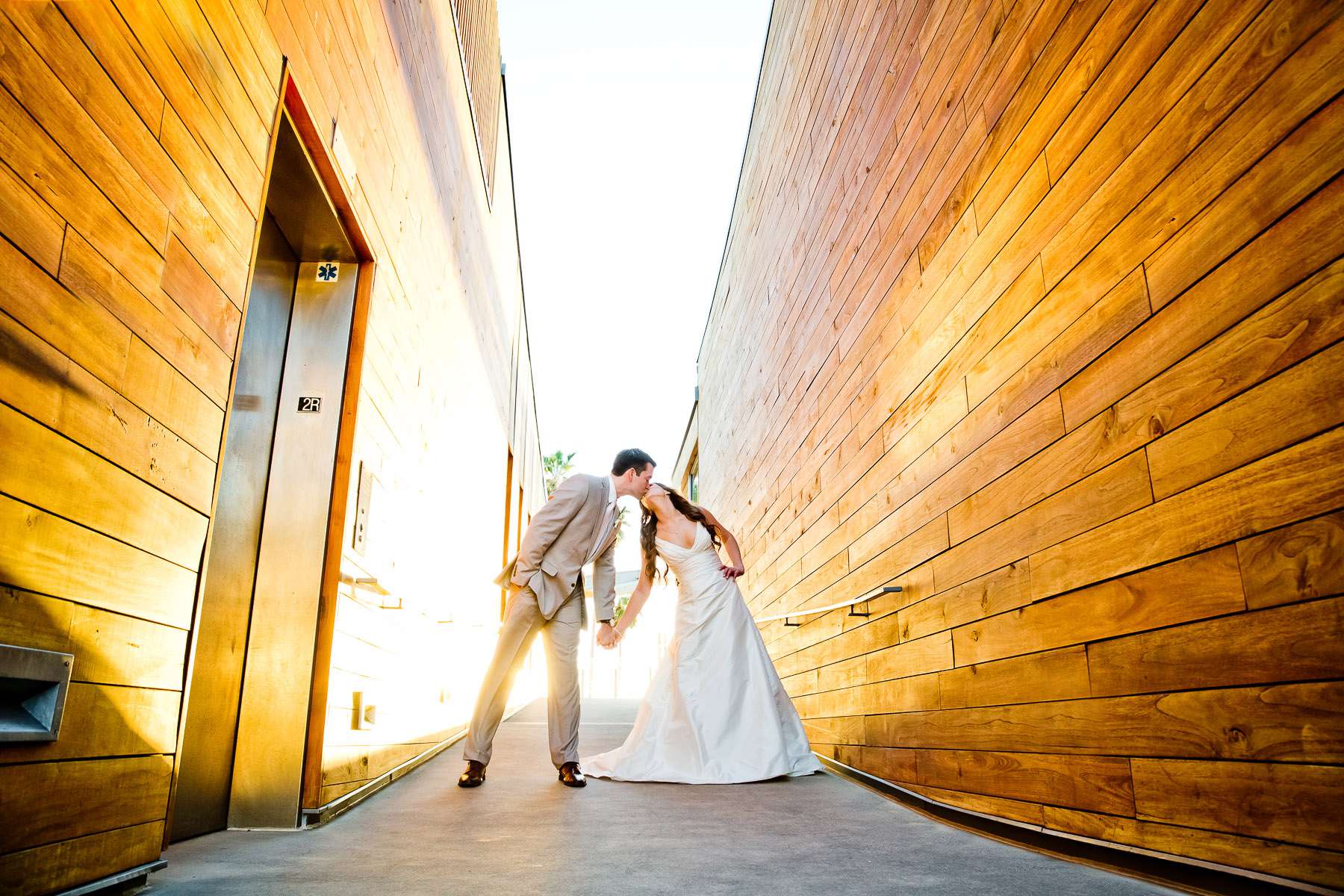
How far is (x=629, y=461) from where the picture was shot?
4.12m

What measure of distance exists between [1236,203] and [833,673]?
314 cm

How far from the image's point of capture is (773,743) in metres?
3.98

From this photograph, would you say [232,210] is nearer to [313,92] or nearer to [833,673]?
[313,92]

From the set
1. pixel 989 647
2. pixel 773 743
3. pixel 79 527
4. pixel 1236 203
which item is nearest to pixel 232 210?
pixel 79 527

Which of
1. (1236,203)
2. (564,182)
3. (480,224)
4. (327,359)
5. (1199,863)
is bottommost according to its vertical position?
(1199,863)

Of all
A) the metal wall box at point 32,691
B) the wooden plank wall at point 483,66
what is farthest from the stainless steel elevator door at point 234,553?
the wooden plank wall at point 483,66

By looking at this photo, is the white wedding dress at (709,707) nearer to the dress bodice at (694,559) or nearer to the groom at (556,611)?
the dress bodice at (694,559)

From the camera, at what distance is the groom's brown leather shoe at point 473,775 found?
3.46 m

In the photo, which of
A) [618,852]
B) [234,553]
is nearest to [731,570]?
[618,852]

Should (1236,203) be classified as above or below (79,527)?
above

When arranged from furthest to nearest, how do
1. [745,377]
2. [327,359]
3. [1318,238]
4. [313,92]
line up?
[745,377], [327,359], [313,92], [1318,238]

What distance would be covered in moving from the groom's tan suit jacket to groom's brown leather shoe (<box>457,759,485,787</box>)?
0.67 metres

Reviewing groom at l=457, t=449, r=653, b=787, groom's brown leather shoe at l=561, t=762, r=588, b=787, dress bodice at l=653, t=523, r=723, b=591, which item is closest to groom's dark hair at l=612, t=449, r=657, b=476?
groom at l=457, t=449, r=653, b=787

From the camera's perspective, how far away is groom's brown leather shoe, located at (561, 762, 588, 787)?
356cm
